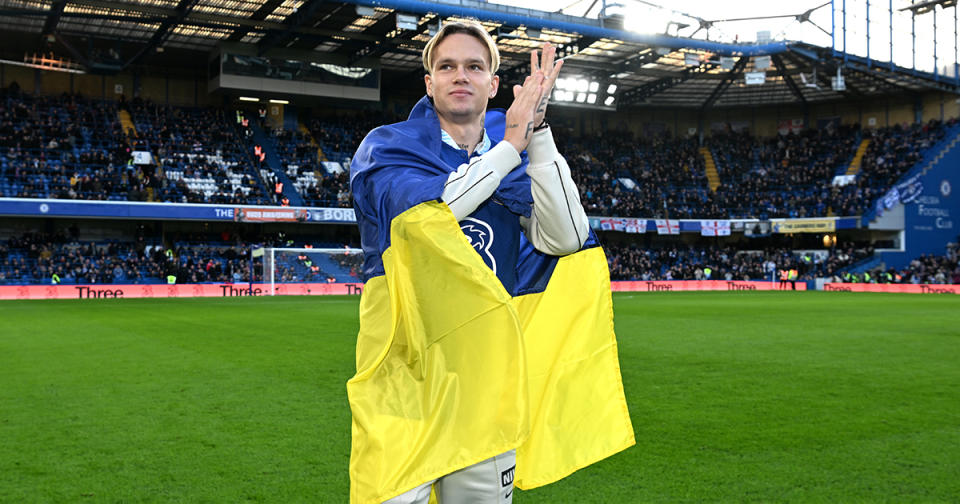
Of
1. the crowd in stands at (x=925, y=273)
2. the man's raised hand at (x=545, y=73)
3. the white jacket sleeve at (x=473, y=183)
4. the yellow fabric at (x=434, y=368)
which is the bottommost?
the crowd in stands at (x=925, y=273)

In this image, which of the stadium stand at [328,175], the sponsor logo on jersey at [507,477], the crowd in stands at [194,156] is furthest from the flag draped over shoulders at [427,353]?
the crowd in stands at [194,156]

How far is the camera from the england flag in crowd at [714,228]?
175 ft

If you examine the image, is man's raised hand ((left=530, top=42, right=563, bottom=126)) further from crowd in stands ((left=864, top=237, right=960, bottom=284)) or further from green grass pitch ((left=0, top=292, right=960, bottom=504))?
crowd in stands ((left=864, top=237, right=960, bottom=284))

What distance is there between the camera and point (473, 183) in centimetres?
237

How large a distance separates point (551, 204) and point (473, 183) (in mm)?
325

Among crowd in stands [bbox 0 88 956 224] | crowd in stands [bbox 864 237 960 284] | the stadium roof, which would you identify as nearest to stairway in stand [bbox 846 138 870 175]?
crowd in stands [bbox 0 88 956 224]

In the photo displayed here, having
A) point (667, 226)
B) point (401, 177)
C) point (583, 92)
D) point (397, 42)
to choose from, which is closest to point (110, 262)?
point (397, 42)

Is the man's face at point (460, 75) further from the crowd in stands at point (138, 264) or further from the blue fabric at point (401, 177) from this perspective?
the crowd in stands at point (138, 264)

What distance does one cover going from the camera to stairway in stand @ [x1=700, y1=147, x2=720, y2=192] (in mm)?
58156

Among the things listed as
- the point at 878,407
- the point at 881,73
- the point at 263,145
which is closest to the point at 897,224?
the point at 881,73

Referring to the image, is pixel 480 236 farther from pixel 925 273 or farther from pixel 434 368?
pixel 925 273

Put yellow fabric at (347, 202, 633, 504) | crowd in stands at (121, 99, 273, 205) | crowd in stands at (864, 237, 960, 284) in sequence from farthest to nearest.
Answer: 1. crowd in stands at (864, 237, 960, 284)
2. crowd in stands at (121, 99, 273, 205)
3. yellow fabric at (347, 202, 633, 504)

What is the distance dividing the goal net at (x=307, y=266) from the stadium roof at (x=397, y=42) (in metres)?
10.6

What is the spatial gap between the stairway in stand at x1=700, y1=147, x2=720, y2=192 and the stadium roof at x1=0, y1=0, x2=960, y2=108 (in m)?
6.68
